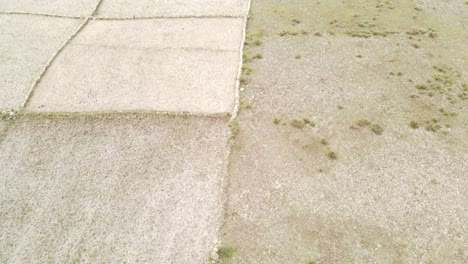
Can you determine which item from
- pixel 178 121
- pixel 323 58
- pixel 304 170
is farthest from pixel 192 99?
pixel 323 58

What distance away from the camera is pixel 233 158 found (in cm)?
1544

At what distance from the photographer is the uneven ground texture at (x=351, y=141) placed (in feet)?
41.9

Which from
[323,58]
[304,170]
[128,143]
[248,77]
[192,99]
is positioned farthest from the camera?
[323,58]

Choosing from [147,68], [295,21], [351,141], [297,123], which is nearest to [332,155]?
[351,141]

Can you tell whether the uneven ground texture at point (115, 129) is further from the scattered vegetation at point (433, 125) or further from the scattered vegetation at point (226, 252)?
the scattered vegetation at point (433, 125)

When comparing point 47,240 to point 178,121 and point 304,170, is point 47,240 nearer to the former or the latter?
point 178,121

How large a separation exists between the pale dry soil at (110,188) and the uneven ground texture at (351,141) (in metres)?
1.33

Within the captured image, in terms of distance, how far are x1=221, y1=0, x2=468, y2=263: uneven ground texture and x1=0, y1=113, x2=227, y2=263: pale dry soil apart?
1331 mm

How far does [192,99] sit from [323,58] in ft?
27.3

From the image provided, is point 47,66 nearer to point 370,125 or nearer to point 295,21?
point 295,21

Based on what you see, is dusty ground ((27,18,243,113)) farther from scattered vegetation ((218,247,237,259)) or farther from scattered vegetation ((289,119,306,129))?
scattered vegetation ((218,247,237,259))

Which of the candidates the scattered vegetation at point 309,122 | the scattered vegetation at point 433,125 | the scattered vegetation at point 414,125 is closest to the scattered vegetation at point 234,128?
the scattered vegetation at point 309,122

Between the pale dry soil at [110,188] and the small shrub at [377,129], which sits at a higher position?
the small shrub at [377,129]

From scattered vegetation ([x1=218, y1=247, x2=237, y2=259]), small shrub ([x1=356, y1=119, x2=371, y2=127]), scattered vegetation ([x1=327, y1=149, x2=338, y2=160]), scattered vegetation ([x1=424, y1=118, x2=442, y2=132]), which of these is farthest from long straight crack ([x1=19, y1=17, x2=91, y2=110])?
scattered vegetation ([x1=424, y1=118, x2=442, y2=132])
